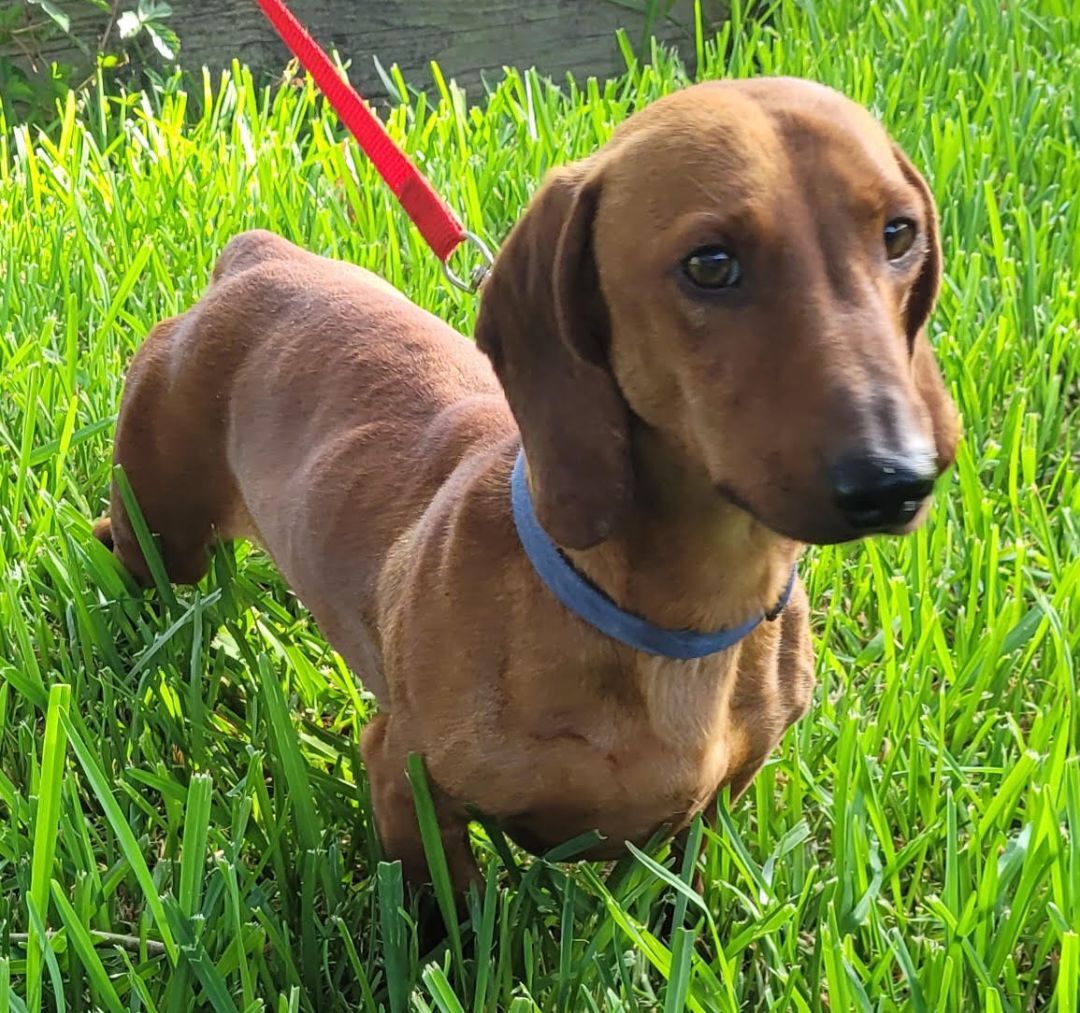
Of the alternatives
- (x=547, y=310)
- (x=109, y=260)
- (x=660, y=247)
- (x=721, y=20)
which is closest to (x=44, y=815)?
(x=547, y=310)

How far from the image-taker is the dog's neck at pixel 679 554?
1428 mm

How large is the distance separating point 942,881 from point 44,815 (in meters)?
1.14

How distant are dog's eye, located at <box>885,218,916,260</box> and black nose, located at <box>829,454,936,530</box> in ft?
0.94

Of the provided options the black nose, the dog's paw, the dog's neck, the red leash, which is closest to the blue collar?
the dog's neck

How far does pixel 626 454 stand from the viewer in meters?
1.41

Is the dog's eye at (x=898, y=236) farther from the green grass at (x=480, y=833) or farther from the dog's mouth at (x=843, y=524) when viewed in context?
the green grass at (x=480, y=833)

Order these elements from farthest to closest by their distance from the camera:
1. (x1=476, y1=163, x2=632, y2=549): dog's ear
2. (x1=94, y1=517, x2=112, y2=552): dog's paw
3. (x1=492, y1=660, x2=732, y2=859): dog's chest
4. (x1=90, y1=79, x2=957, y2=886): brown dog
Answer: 1. (x1=94, y1=517, x2=112, y2=552): dog's paw
2. (x1=492, y1=660, x2=732, y2=859): dog's chest
3. (x1=476, y1=163, x2=632, y2=549): dog's ear
4. (x1=90, y1=79, x2=957, y2=886): brown dog

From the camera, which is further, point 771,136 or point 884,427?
point 771,136

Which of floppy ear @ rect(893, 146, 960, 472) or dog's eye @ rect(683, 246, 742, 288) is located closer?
dog's eye @ rect(683, 246, 742, 288)

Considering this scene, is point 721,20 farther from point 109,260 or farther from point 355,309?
point 355,309

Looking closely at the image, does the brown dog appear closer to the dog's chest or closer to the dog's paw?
the dog's chest

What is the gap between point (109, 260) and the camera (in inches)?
125

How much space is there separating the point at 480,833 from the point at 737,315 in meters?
0.96

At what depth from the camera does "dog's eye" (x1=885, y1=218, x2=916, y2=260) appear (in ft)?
4.33
